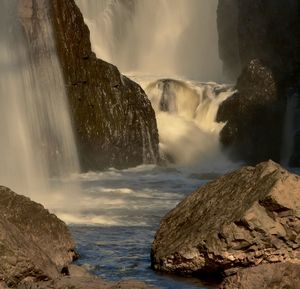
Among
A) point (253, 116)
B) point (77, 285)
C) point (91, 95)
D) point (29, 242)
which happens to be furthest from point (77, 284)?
point (253, 116)

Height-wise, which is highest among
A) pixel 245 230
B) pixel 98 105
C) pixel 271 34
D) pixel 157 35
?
pixel 157 35

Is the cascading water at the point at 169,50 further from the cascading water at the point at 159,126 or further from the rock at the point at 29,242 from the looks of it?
the rock at the point at 29,242

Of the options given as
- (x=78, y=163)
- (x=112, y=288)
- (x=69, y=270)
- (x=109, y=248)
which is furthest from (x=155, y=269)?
(x=78, y=163)

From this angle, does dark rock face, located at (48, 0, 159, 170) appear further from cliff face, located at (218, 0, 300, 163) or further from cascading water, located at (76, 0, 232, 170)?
cliff face, located at (218, 0, 300, 163)

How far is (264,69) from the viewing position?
3181 cm

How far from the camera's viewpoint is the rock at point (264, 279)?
8.74 metres

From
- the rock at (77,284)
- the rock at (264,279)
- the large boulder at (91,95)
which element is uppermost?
the large boulder at (91,95)

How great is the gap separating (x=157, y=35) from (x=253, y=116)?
661 inches

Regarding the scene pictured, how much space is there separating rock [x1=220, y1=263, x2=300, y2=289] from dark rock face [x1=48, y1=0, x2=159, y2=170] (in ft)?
59.7

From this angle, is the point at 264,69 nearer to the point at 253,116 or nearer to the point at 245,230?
the point at 253,116

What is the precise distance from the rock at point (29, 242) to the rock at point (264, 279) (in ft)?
6.83

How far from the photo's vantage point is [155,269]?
11141 millimetres

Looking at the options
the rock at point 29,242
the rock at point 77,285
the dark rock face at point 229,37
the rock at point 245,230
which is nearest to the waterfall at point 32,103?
the rock at point 29,242

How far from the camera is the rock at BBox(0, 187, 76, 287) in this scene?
8.91 metres
